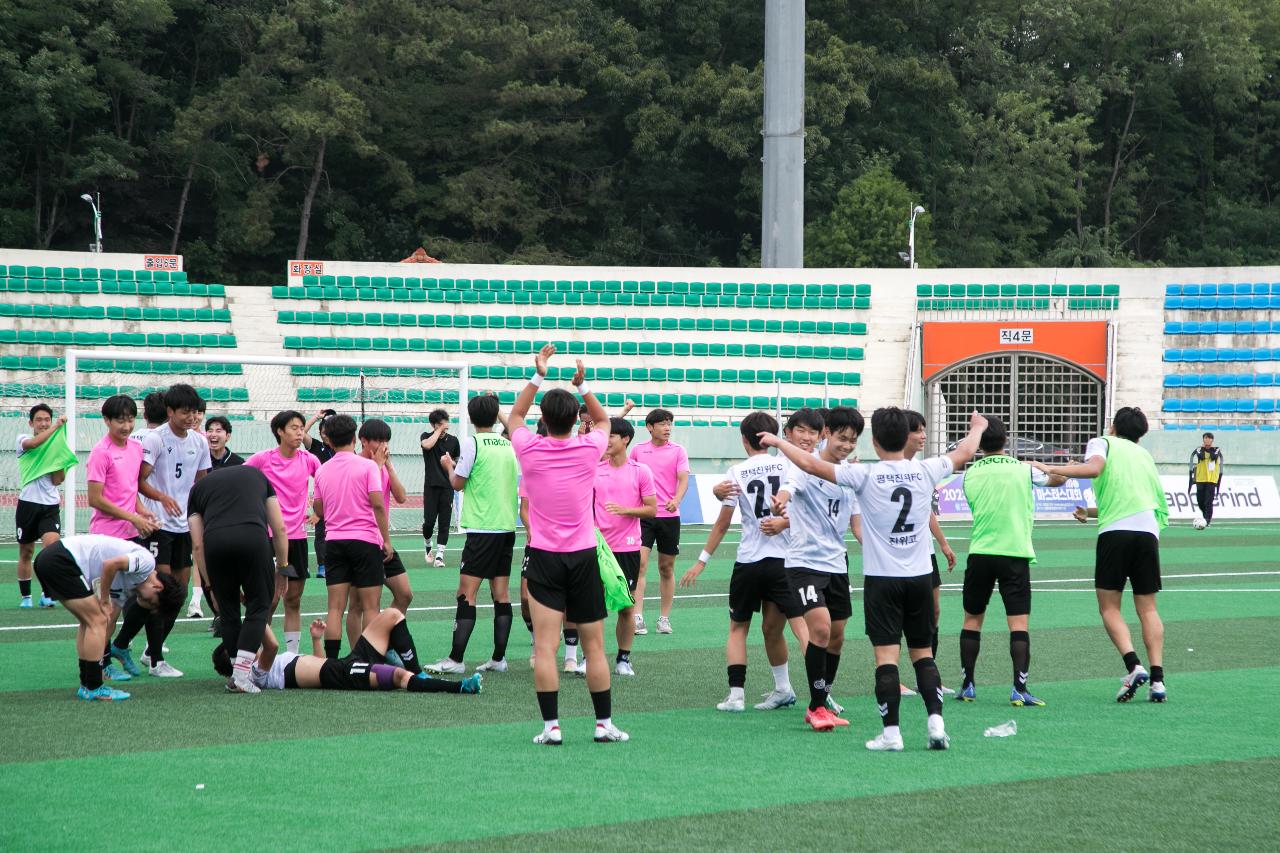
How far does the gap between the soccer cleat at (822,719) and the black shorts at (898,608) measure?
2.56 ft

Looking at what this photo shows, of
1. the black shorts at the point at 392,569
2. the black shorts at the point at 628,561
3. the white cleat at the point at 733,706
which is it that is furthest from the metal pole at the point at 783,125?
the white cleat at the point at 733,706

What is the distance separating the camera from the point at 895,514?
297 inches

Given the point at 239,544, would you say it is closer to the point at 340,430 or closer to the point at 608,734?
the point at 340,430

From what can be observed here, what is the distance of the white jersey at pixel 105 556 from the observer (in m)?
8.95

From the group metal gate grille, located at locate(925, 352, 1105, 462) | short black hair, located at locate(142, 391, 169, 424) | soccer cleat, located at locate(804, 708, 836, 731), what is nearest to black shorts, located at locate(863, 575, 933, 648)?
soccer cleat, located at locate(804, 708, 836, 731)

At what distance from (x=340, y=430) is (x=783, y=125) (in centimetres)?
2527

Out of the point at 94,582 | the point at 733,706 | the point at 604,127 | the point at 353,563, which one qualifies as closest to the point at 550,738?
the point at 733,706

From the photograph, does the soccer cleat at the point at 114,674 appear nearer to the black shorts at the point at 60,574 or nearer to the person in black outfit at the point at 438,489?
the black shorts at the point at 60,574

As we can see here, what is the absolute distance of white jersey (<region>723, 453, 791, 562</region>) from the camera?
28.4ft

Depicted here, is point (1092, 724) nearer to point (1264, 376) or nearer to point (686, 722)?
point (686, 722)

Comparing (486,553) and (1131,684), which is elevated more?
(486,553)

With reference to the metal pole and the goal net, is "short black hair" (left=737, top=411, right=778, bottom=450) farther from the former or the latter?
the metal pole

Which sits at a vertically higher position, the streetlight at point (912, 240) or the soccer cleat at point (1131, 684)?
the streetlight at point (912, 240)

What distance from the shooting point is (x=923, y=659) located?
759 cm
